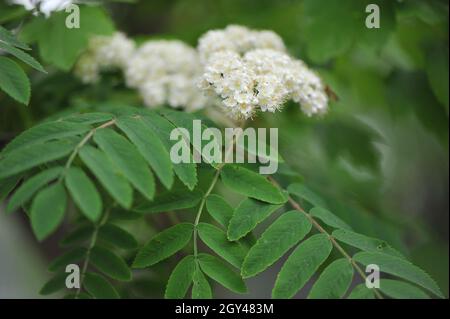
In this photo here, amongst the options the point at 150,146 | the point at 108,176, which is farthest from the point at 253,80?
the point at 108,176

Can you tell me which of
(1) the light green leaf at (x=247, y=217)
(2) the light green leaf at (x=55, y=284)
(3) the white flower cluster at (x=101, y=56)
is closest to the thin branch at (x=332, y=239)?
(1) the light green leaf at (x=247, y=217)

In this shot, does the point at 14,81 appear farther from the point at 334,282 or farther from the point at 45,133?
the point at 334,282

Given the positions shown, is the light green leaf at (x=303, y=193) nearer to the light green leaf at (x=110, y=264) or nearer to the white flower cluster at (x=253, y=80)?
the white flower cluster at (x=253, y=80)

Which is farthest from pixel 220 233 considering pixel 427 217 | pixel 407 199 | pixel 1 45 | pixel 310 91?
pixel 407 199

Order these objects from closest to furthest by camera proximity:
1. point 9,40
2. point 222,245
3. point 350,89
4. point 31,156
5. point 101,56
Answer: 1. point 31,156
2. point 222,245
3. point 9,40
4. point 101,56
5. point 350,89

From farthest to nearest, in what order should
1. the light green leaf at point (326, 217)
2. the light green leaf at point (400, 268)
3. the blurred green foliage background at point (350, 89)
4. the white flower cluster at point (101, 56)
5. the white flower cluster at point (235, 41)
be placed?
the white flower cluster at point (101, 56) < the blurred green foliage background at point (350, 89) < the white flower cluster at point (235, 41) < the light green leaf at point (326, 217) < the light green leaf at point (400, 268)

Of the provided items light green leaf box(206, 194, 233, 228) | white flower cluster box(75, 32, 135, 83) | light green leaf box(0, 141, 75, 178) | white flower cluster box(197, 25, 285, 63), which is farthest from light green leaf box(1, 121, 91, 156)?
white flower cluster box(75, 32, 135, 83)
